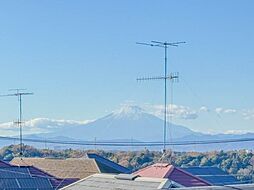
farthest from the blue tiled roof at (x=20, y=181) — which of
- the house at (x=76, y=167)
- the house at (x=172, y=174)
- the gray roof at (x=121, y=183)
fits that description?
the gray roof at (x=121, y=183)

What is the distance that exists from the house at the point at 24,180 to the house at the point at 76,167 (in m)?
4.22

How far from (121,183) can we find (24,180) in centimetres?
902

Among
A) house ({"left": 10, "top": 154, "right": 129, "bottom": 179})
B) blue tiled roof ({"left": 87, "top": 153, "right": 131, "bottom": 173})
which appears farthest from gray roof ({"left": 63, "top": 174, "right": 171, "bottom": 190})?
blue tiled roof ({"left": 87, "top": 153, "right": 131, "bottom": 173})

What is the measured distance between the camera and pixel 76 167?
38406mm

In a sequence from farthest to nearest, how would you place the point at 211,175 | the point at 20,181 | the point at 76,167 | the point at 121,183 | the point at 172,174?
the point at 76,167 < the point at 211,175 < the point at 20,181 < the point at 172,174 < the point at 121,183

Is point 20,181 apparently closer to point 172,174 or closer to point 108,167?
point 172,174

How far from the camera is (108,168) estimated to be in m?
38.5

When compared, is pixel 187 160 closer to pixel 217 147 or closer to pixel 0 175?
pixel 217 147

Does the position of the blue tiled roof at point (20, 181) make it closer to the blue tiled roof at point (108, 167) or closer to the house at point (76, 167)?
the house at point (76, 167)

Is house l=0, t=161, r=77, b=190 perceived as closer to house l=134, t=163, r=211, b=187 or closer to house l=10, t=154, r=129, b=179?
house l=134, t=163, r=211, b=187

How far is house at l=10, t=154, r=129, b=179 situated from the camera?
123 feet

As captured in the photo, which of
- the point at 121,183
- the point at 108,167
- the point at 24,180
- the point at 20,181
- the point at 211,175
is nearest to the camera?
the point at 121,183

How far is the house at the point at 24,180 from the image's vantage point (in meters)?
29.1

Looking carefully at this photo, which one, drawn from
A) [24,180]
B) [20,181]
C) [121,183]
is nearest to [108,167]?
[24,180]
